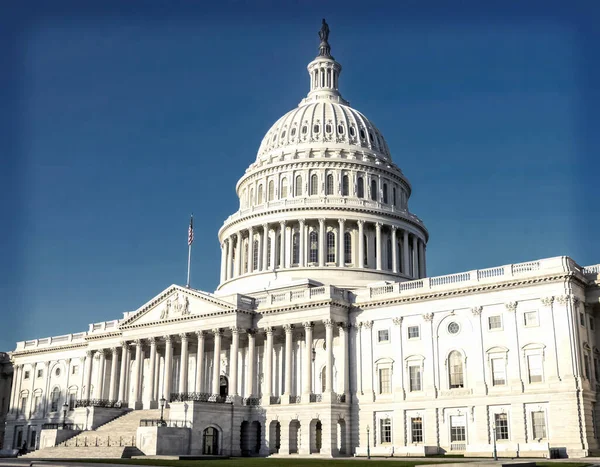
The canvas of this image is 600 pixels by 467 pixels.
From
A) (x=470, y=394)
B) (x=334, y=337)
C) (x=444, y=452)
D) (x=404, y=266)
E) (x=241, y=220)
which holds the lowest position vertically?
(x=444, y=452)

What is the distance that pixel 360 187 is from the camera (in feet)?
332

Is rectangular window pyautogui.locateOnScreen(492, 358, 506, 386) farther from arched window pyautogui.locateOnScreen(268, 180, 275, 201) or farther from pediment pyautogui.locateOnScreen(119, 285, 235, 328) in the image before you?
arched window pyautogui.locateOnScreen(268, 180, 275, 201)

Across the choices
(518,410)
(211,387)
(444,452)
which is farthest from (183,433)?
(518,410)

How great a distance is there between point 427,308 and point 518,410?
12.7 metres

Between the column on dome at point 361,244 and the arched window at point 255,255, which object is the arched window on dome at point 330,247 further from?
the arched window at point 255,255

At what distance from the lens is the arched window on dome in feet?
310

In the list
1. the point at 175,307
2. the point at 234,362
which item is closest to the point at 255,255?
the point at 175,307

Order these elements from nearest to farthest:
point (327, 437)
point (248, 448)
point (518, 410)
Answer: point (518, 410) < point (327, 437) < point (248, 448)

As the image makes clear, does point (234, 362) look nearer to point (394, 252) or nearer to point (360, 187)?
point (394, 252)

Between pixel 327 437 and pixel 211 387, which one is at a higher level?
pixel 211 387

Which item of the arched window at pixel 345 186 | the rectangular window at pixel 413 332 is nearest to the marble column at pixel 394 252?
the arched window at pixel 345 186

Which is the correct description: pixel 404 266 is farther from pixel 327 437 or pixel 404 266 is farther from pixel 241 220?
pixel 327 437

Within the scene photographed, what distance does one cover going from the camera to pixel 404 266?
9819cm

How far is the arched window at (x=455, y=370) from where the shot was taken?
67.7 m
